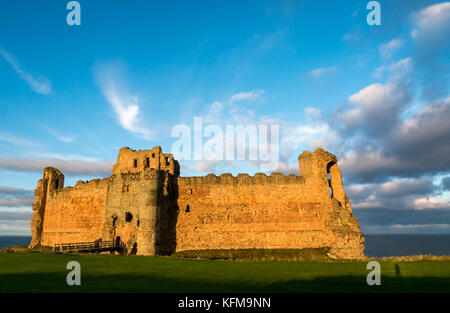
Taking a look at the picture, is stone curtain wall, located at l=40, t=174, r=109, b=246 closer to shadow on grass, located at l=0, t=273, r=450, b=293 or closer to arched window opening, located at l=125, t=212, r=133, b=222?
arched window opening, located at l=125, t=212, r=133, b=222

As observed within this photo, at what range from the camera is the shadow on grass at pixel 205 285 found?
Result: 10484mm

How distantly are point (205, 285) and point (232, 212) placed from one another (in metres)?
20.6

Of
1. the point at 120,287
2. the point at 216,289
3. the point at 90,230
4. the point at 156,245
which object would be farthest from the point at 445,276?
the point at 90,230

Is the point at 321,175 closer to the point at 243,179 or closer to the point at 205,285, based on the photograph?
the point at 243,179

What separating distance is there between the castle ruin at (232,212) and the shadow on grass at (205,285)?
1552 centimetres

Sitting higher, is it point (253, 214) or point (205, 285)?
point (253, 214)

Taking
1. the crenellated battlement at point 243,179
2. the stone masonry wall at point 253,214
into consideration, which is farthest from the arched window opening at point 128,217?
the crenellated battlement at point 243,179

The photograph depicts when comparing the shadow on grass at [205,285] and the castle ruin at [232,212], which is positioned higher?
the castle ruin at [232,212]

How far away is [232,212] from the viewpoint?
3209 centimetres

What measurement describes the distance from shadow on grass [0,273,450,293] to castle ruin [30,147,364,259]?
50.9ft

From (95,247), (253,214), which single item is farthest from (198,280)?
(253,214)

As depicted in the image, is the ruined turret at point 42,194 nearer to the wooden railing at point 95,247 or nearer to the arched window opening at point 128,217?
the wooden railing at point 95,247

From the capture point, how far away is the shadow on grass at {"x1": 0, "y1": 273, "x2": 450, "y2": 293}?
1048 cm
